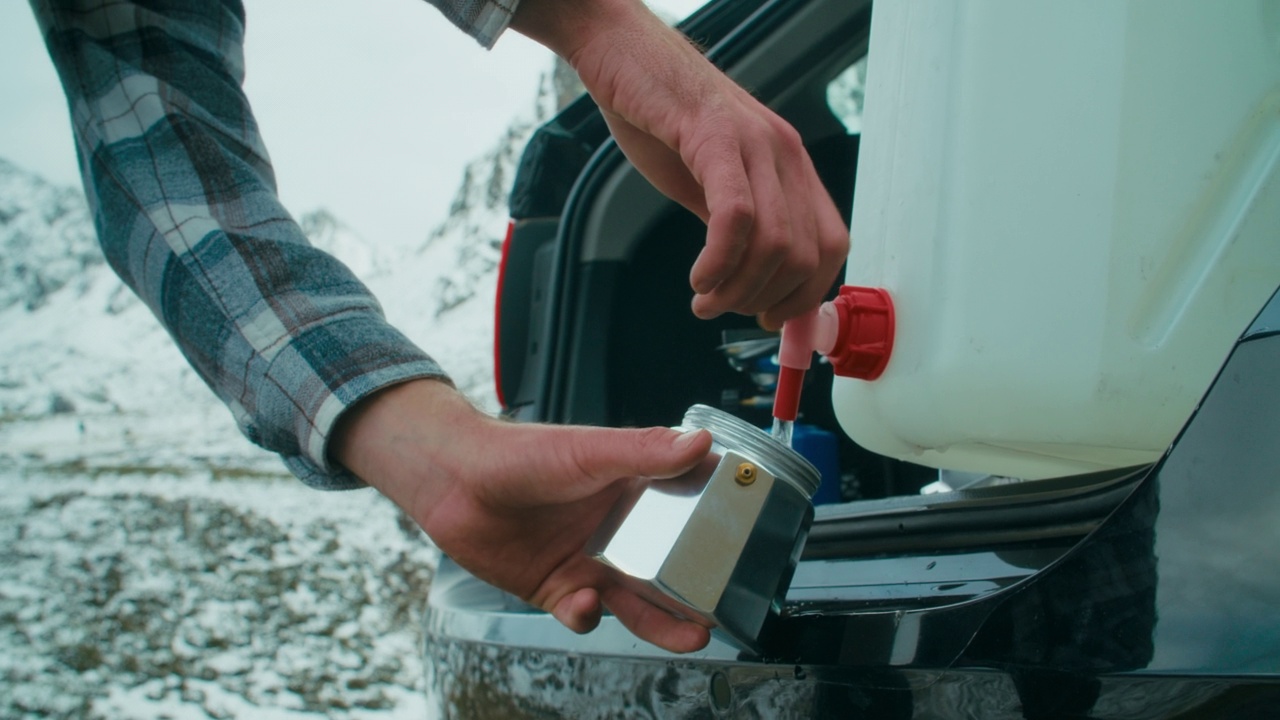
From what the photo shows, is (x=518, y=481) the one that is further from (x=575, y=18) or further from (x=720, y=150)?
(x=575, y=18)

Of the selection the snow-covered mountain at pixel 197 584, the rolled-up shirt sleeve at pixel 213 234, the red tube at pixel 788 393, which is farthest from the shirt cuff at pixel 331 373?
the red tube at pixel 788 393

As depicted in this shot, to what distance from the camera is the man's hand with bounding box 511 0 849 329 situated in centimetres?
75

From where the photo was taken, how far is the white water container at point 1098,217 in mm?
724

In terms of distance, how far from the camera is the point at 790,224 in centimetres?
78

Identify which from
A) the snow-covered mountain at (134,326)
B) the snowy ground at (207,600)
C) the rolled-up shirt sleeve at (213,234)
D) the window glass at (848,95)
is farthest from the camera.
Result: the snow-covered mountain at (134,326)

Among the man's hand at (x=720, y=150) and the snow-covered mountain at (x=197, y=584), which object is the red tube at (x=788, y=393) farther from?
the snow-covered mountain at (x=197, y=584)

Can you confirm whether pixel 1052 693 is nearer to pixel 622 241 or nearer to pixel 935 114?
pixel 935 114

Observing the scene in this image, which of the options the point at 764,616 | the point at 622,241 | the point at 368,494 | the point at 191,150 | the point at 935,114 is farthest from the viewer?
the point at 368,494

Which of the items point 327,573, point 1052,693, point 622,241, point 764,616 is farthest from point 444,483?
point 327,573

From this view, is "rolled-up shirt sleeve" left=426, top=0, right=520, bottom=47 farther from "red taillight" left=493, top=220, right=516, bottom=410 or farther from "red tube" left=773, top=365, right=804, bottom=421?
"red taillight" left=493, top=220, right=516, bottom=410

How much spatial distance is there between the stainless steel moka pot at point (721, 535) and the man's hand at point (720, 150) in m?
0.15

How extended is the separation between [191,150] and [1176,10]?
97 centimetres

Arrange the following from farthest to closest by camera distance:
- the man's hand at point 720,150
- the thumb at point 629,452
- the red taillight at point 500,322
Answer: the red taillight at point 500,322 → the man's hand at point 720,150 → the thumb at point 629,452

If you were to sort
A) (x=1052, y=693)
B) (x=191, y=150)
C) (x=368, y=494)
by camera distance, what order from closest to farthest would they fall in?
(x=1052, y=693) → (x=191, y=150) → (x=368, y=494)
